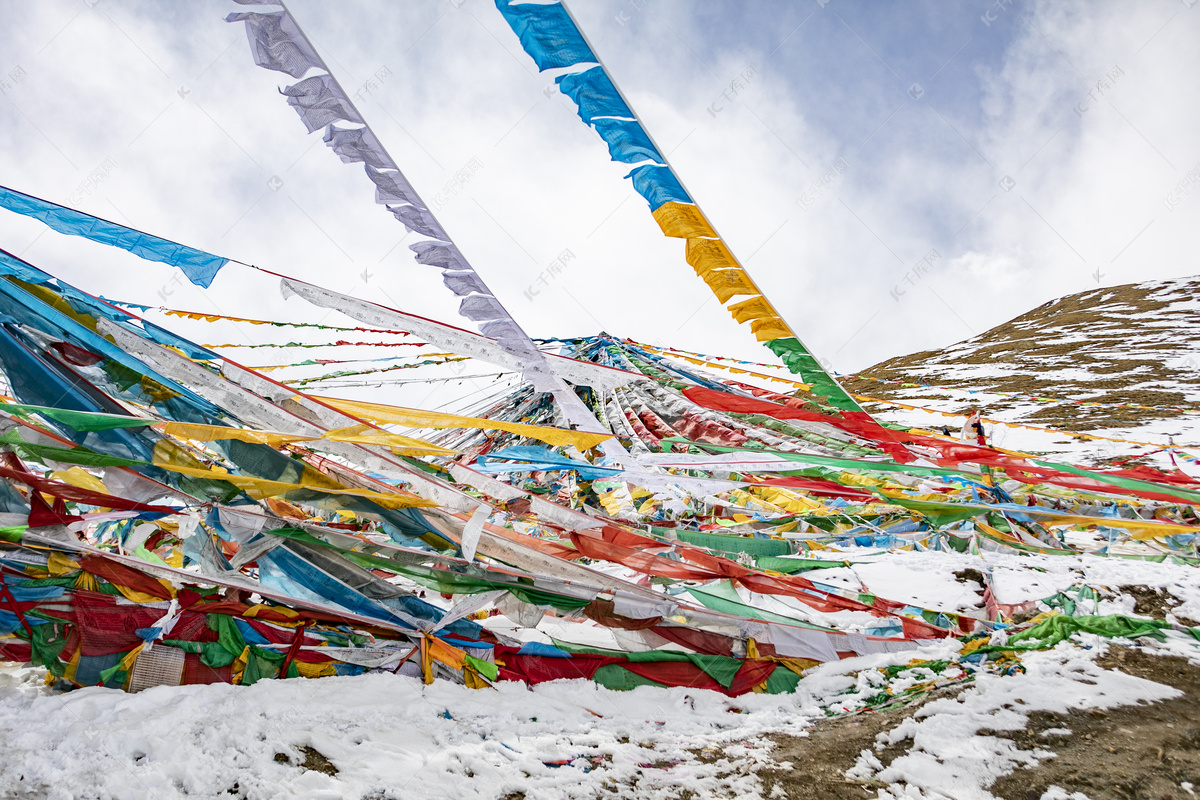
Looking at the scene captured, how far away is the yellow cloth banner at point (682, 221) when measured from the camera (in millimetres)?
3465

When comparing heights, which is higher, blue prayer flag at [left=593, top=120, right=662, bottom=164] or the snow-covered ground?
blue prayer flag at [left=593, top=120, right=662, bottom=164]

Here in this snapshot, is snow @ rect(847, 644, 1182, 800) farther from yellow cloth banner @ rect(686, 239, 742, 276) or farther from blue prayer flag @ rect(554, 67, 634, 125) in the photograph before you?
blue prayer flag @ rect(554, 67, 634, 125)

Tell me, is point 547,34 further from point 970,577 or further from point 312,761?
point 970,577

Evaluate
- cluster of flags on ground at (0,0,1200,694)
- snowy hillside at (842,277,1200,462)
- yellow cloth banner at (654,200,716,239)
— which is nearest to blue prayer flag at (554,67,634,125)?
cluster of flags on ground at (0,0,1200,694)

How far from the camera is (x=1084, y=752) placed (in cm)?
261

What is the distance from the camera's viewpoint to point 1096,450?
425 inches

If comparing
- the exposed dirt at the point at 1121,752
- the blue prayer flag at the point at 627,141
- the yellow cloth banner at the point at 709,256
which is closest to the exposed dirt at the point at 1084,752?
the exposed dirt at the point at 1121,752

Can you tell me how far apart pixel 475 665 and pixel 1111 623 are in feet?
13.3

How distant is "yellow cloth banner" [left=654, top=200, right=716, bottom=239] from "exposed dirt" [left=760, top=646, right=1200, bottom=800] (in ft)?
9.31

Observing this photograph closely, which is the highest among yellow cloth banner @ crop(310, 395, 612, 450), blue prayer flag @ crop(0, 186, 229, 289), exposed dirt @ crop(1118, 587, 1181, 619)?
exposed dirt @ crop(1118, 587, 1181, 619)

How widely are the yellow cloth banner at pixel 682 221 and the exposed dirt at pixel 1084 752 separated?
2839mm

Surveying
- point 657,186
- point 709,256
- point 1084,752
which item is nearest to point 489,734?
point 1084,752

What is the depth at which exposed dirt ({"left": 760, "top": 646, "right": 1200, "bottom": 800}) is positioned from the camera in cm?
237

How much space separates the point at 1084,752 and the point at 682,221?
3.17 meters
